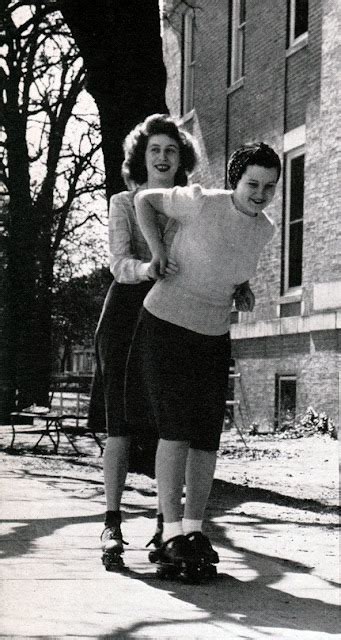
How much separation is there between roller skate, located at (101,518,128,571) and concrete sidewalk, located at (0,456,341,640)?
4 cm

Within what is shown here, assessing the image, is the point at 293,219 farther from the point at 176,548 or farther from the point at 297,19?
the point at 176,548

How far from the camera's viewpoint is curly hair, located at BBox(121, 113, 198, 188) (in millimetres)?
4367

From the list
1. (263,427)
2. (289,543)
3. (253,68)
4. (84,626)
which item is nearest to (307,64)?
(253,68)

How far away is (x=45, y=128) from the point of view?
10.3 metres

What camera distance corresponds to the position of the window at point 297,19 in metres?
14.9

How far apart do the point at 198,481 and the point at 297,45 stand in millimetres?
11490

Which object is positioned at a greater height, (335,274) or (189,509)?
(335,274)

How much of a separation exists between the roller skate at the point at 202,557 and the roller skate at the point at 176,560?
2 cm

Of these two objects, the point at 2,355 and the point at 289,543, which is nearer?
the point at 2,355

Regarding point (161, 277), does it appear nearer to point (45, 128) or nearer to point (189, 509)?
point (189, 509)

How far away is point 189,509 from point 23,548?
721 millimetres

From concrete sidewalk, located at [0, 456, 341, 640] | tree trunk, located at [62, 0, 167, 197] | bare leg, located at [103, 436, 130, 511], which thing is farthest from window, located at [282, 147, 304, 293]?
bare leg, located at [103, 436, 130, 511]

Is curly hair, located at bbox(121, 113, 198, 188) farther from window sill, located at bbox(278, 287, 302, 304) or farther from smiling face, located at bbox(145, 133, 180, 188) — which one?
window sill, located at bbox(278, 287, 302, 304)

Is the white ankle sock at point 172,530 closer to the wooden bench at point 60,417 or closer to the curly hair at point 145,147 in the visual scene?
the wooden bench at point 60,417
